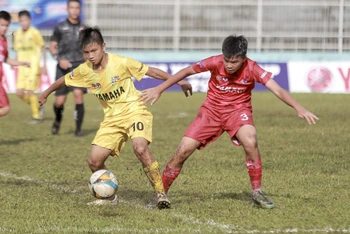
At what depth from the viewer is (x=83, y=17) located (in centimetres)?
2739

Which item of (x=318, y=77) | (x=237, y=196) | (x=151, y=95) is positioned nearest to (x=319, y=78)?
(x=318, y=77)

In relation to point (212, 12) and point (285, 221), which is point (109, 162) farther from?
point (212, 12)

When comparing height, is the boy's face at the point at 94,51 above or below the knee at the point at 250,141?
above

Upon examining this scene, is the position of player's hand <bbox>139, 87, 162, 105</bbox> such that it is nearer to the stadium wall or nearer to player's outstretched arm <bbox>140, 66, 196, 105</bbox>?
player's outstretched arm <bbox>140, 66, 196, 105</bbox>

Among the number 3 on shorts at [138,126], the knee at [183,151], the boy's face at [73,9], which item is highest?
the boy's face at [73,9]

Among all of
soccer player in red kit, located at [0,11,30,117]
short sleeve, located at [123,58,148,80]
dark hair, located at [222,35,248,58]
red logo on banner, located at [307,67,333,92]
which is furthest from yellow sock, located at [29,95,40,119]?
red logo on banner, located at [307,67,333,92]

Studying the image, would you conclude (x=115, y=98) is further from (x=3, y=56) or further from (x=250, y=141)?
(x=3, y=56)

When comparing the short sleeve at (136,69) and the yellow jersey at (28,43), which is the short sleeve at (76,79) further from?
the yellow jersey at (28,43)

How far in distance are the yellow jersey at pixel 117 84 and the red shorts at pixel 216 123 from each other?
58 cm

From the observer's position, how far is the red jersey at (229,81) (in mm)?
7422

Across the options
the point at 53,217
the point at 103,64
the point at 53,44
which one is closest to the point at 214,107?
the point at 103,64

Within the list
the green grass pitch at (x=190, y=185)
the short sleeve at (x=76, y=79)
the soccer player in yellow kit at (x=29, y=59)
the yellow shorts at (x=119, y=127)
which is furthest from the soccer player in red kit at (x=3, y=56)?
the yellow shorts at (x=119, y=127)

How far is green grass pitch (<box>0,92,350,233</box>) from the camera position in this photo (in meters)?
6.60

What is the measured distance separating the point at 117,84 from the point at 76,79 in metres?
0.47
